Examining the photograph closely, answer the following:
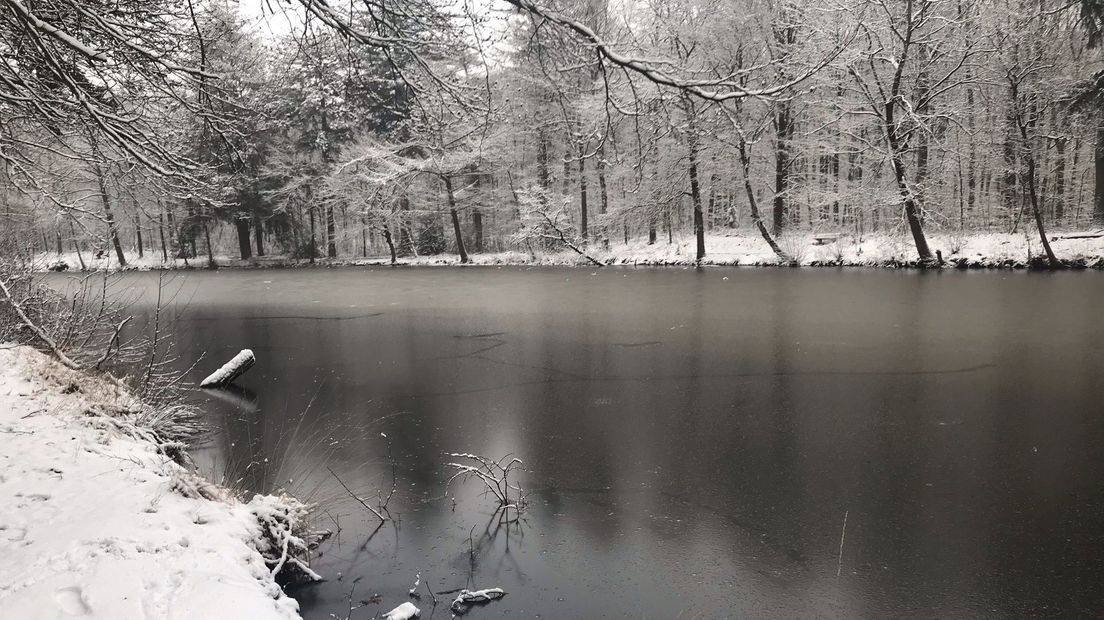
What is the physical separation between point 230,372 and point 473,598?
715cm

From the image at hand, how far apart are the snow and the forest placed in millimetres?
2013

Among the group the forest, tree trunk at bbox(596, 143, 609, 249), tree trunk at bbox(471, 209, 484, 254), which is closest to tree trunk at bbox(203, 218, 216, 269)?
the forest

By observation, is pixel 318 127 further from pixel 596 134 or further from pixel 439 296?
pixel 596 134

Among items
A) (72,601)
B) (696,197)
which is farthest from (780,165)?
(72,601)

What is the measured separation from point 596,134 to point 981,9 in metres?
22.3

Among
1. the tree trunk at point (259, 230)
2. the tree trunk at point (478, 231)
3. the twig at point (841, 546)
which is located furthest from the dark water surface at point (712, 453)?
the tree trunk at point (259, 230)

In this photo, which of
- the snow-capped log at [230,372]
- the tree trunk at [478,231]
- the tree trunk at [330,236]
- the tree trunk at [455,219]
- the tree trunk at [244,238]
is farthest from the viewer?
the tree trunk at [244,238]

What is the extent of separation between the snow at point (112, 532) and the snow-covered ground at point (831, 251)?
761cm

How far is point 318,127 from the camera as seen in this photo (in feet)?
108

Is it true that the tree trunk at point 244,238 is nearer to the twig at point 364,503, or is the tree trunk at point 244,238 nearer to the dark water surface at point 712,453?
the dark water surface at point 712,453

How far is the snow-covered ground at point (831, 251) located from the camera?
19234 mm

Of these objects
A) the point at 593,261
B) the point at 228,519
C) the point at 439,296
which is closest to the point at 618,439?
the point at 228,519

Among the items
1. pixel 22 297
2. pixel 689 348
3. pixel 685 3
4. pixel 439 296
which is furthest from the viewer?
pixel 439 296

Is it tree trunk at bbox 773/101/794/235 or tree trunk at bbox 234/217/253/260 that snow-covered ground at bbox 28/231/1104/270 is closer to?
tree trunk at bbox 773/101/794/235
